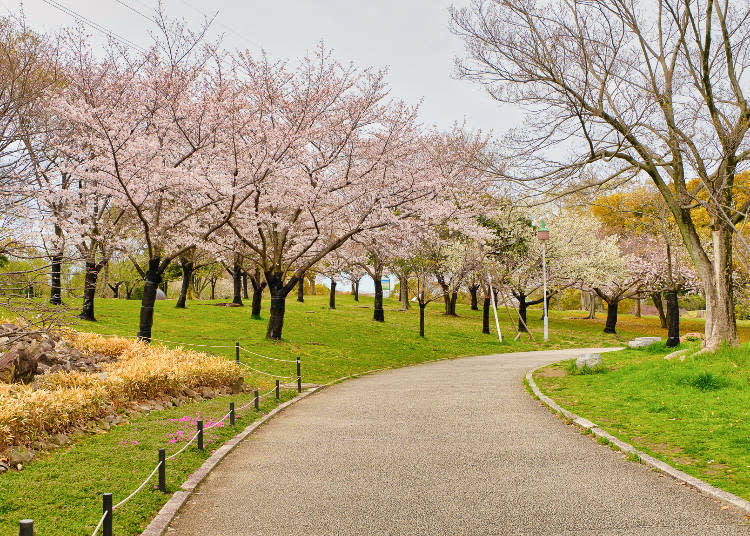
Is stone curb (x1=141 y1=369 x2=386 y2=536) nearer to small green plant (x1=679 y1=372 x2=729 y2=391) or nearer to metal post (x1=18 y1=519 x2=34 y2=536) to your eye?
metal post (x1=18 y1=519 x2=34 y2=536)

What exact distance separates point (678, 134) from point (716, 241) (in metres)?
2.97

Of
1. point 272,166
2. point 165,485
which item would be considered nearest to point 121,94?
point 272,166

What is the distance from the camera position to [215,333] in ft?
76.2

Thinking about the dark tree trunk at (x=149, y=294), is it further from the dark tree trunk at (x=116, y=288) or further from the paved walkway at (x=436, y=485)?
the dark tree trunk at (x=116, y=288)

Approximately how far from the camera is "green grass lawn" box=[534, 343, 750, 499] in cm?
750

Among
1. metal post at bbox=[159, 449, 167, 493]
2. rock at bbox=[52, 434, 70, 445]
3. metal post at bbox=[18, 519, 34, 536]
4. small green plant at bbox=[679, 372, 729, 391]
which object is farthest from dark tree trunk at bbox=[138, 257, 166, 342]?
small green plant at bbox=[679, 372, 729, 391]

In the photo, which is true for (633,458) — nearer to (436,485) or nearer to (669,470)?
(669,470)

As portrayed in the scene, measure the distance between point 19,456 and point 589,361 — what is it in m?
14.4

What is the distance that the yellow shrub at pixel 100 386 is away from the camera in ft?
25.8

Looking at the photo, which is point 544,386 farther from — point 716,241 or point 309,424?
point 309,424

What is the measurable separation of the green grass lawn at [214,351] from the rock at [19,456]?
0.12 m

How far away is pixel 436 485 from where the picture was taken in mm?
6762

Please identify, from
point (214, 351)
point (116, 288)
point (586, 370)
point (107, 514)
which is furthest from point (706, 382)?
point (116, 288)

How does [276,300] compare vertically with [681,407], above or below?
above
